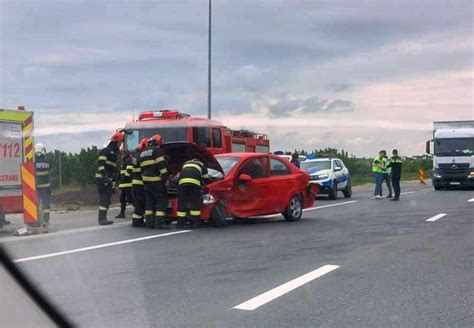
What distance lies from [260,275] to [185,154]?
564 cm

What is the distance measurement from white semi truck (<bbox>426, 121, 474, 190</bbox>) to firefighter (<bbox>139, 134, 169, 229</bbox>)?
18.6 m

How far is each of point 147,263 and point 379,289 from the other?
3.04 meters

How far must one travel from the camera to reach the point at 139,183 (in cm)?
1230

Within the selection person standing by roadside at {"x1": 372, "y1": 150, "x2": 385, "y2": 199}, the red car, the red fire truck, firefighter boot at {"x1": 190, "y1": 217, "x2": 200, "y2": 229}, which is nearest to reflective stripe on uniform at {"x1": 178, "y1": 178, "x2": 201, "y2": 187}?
the red car

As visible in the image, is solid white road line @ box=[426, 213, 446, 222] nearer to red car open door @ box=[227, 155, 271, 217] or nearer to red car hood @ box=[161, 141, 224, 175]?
red car open door @ box=[227, 155, 271, 217]

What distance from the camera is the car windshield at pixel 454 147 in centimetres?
2767

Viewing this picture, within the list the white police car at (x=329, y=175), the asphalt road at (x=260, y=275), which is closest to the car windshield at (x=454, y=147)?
the white police car at (x=329, y=175)

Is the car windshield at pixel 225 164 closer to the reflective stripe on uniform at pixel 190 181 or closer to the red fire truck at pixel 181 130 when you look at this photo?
the reflective stripe on uniform at pixel 190 181

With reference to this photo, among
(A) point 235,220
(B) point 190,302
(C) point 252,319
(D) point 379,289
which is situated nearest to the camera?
(C) point 252,319

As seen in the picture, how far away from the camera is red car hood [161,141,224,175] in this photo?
1220 cm

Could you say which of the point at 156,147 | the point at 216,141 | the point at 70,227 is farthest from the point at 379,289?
the point at 216,141

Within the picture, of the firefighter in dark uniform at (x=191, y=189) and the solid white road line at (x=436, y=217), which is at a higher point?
the firefighter in dark uniform at (x=191, y=189)

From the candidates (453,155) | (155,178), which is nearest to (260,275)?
(155,178)

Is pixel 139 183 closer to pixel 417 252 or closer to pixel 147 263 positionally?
pixel 147 263
